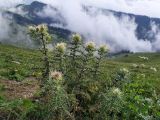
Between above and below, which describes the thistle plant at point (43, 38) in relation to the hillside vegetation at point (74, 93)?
above

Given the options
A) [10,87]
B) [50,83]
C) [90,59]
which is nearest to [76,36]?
[90,59]

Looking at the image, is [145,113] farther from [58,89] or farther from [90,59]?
[58,89]

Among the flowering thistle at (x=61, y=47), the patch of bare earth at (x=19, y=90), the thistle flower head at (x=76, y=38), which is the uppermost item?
the thistle flower head at (x=76, y=38)

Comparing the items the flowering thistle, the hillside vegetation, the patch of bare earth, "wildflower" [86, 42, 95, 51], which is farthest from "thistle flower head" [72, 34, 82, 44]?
the patch of bare earth

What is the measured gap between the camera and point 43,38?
38.6 feet

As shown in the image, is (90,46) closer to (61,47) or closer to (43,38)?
(61,47)

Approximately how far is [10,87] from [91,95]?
3663 millimetres

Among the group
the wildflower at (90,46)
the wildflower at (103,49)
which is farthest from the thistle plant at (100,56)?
the wildflower at (90,46)

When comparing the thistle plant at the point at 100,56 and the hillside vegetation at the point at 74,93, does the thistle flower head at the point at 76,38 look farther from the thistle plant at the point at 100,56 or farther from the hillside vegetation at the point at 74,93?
the thistle plant at the point at 100,56

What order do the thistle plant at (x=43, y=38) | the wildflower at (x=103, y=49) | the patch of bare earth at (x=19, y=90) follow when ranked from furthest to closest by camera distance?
the patch of bare earth at (x=19, y=90) → the wildflower at (x=103, y=49) → the thistle plant at (x=43, y=38)

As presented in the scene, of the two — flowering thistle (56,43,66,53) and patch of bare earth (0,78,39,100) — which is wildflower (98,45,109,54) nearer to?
flowering thistle (56,43,66,53)

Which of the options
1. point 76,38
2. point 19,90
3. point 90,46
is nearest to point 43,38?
point 76,38

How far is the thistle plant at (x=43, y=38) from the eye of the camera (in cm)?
1154

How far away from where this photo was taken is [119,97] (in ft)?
35.2
